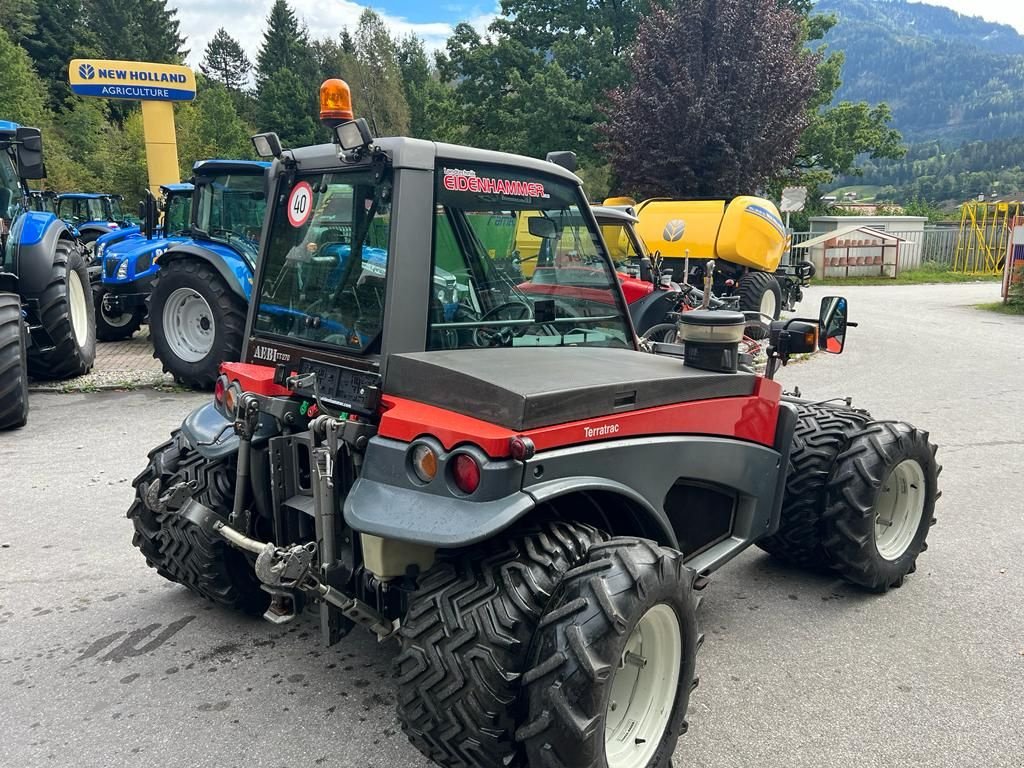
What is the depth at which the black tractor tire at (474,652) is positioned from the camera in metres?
2.15

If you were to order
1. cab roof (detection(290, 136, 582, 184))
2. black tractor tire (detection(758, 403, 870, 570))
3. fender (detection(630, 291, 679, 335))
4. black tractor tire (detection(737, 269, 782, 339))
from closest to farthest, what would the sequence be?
1. cab roof (detection(290, 136, 582, 184))
2. black tractor tire (detection(758, 403, 870, 570))
3. fender (detection(630, 291, 679, 335))
4. black tractor tire (detection(737, 269, 782, 339))

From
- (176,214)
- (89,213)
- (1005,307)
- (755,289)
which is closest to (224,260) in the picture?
(176,214)

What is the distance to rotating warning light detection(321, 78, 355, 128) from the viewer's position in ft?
9.13

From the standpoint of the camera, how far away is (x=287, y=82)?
168 ft

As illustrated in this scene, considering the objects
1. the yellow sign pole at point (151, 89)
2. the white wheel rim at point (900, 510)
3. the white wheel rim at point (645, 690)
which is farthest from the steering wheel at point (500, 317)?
the yellow sign pole at point (151, 89)

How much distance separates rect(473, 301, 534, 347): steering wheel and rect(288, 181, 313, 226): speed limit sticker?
812 millimetres

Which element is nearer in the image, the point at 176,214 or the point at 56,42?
the point at 176,214

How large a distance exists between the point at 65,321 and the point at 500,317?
6.88m

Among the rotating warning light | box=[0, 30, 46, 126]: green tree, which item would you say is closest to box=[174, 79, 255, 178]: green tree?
box=[0, 30, 46, 126]: green tree

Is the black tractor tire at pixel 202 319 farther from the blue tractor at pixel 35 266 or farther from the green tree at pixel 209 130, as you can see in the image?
the green tree at pixel 209 130

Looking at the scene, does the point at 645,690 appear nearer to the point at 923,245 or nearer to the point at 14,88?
the point at 923,245

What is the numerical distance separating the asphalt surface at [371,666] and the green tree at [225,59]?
265ft

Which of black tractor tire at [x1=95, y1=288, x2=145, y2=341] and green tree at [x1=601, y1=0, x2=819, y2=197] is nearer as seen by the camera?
black tractor tire at [x1=95, y1=288, x2=145, y2=341]

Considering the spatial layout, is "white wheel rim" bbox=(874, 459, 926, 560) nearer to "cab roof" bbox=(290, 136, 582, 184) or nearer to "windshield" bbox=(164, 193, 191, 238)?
"cab roof" bbox=(290, 136, 582, 184)
